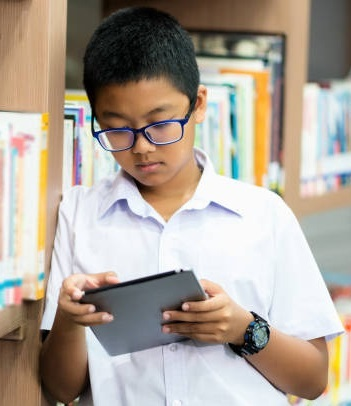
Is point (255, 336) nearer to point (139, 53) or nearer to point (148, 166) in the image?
point (148, 166)

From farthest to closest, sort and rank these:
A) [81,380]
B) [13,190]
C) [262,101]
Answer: [262,101]
[81,380]
[13,190]

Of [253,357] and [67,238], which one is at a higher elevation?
[67,238]

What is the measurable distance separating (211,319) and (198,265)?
5.3 inches

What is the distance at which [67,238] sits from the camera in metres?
1.27

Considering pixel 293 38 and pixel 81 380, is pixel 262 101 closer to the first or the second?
pixel 293 38

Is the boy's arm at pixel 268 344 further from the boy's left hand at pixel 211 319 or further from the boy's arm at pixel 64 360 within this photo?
the boy's arm at pixel 64 360

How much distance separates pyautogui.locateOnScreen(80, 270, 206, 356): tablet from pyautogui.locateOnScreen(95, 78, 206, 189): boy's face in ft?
0.65

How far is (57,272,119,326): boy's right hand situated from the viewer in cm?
109

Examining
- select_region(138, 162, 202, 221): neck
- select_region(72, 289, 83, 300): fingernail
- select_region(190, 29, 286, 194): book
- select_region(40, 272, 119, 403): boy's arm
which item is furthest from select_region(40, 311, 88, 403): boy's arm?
select_region(190, 29, 286, 194): book

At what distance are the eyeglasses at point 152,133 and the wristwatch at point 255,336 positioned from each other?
26 centimetres

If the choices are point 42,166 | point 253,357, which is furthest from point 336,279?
point 42,166

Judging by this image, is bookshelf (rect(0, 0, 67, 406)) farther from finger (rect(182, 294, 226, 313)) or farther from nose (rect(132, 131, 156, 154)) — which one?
finger (rect(182, 294, 226, 313))

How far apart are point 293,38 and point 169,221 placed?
78cm

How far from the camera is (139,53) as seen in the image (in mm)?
1189
